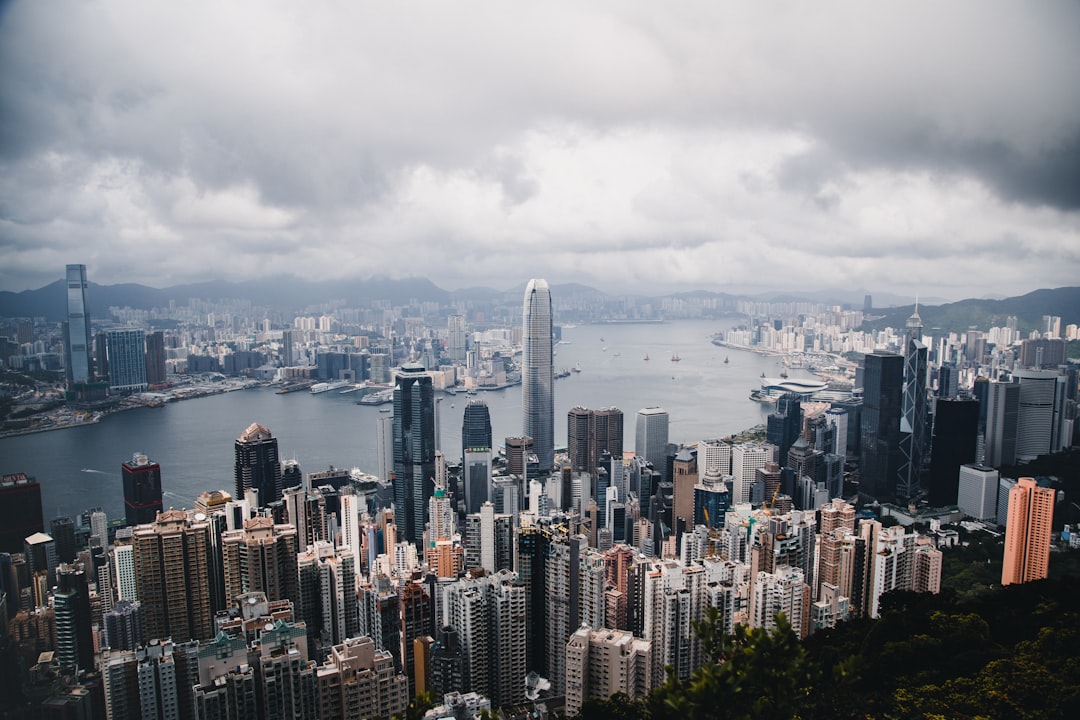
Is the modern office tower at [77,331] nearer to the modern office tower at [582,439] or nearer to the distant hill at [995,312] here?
the modern office tower at [582,439]

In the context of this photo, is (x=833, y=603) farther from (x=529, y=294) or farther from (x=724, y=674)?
(x=529, y=294)

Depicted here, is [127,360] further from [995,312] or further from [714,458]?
[995,312]

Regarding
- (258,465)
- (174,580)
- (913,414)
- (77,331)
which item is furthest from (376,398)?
(913,414)

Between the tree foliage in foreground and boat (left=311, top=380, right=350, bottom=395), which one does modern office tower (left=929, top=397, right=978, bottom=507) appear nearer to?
the tree foliage in foreground

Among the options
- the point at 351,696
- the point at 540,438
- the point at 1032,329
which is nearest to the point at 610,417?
the point at 540,438

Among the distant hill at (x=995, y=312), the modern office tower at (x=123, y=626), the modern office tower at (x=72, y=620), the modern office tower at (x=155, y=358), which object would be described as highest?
the distant hill at (x=995, y=312)

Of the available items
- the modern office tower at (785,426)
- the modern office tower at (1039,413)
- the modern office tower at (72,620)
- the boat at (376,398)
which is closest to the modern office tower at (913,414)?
the modern office tower at (1039,413)

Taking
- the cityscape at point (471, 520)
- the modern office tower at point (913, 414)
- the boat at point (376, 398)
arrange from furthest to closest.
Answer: the boat at point (376, 398) < the modern office tower at point (913, 414) < the cityscape at point (471, 520)
